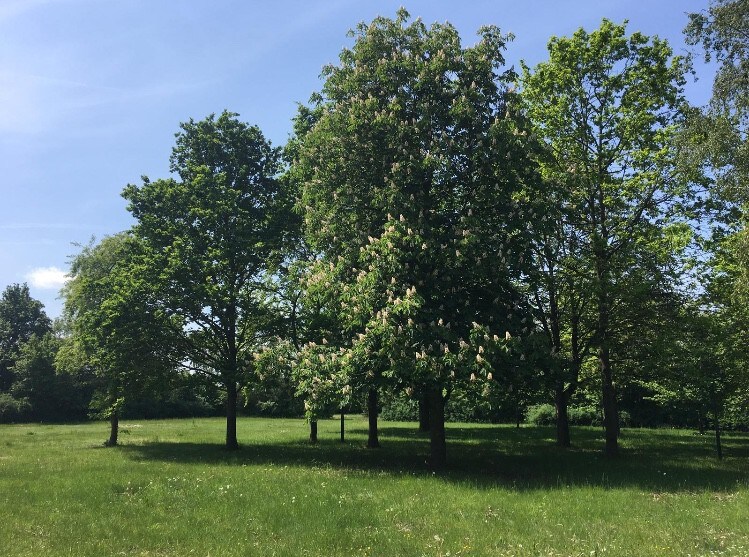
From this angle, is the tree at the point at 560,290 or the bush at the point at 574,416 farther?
the bush at the point at 574,416

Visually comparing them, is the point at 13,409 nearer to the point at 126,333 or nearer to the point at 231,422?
the point at 126,333

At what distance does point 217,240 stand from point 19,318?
87593 millimetres

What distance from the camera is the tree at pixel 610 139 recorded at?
2106 centimetres

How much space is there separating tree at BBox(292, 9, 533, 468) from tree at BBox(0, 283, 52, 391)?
Answer: 294 feet

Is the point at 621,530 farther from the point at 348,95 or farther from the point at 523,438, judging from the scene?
the point at 523,438

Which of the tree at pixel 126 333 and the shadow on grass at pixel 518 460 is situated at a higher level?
the tree at pixel 126 333

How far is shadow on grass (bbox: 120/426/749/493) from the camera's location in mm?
14422

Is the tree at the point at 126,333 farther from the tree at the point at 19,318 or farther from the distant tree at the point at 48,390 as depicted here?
the tree at the point at 19,318

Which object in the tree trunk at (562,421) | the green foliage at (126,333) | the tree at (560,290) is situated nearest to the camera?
the tree at (560,290)

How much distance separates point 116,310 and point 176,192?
6276 millimetres

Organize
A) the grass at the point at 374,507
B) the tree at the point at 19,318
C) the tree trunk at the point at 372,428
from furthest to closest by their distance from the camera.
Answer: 1. the tree at the point at 19,318
2. the tree trunk at the point at 372,428
3. the grass at the point at 374,507

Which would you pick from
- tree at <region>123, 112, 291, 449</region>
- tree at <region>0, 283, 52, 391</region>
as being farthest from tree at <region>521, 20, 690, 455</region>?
tree at <region>0, 283, 52, 391</region>

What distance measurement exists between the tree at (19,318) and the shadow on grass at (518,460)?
81.1 meters

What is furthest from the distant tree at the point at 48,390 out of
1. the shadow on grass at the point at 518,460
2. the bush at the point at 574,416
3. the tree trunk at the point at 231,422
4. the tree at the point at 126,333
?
the bush at the point at 574,416
